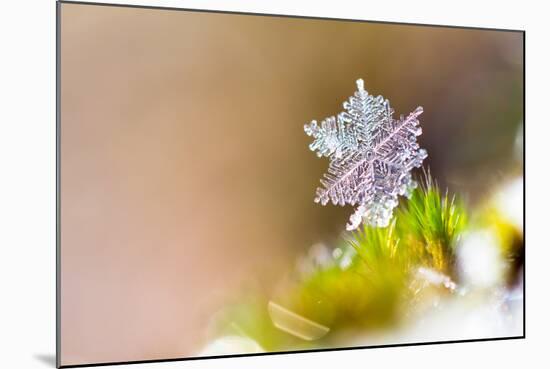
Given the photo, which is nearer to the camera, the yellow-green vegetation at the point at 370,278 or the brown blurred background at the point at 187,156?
the brown blurred background at the point at 187,156

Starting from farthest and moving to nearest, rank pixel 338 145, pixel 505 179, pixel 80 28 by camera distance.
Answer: pixel 505 179
pixel 338 145
pixel 80 28

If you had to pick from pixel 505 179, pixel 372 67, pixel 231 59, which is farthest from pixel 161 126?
pixel 505 179

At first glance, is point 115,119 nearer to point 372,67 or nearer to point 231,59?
point 231,59

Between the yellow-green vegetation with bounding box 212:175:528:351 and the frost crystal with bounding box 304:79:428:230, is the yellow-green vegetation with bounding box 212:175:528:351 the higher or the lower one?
the lower one

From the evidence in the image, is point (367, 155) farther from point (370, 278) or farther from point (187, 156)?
point (187, 156)

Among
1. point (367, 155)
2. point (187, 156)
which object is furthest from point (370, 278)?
point (187, 156)
